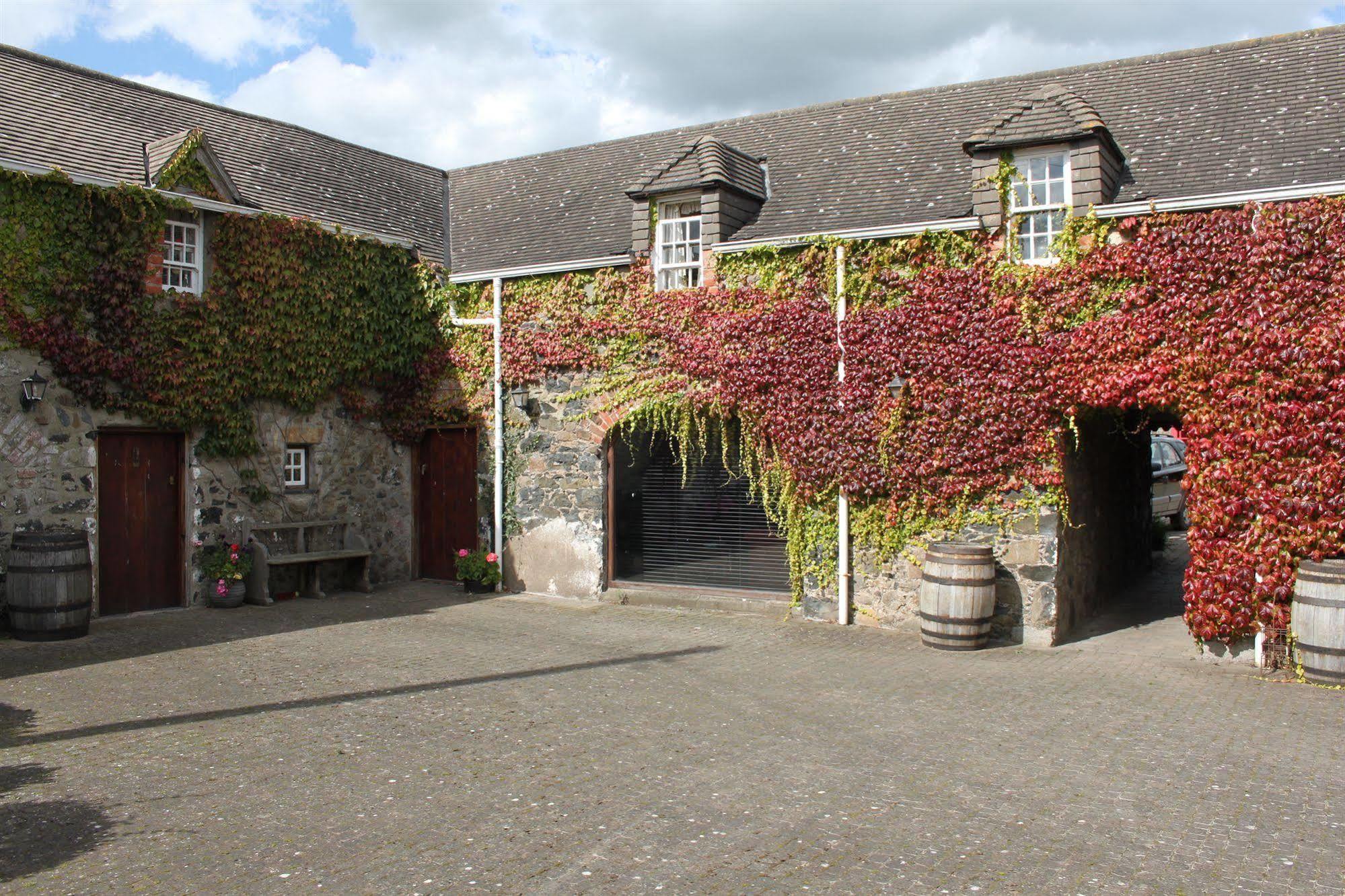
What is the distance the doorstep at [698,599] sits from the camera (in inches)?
492

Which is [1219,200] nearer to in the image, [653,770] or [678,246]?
[678,246]

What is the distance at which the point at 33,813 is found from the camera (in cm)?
565

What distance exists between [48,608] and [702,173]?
8.96 meters

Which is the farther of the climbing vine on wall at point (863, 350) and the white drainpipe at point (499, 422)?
the white drainpipe at point (499, 422)

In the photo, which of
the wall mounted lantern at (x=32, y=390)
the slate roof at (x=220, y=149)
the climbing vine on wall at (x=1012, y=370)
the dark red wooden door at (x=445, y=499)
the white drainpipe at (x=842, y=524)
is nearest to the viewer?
the climbing vine on wall at (x=1012, y=370)

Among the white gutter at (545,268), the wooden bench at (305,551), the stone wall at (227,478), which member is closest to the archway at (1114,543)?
the white gutter at (545,268)

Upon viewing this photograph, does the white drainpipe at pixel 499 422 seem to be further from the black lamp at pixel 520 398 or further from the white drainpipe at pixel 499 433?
Result: the black lamp at pixel 520 398

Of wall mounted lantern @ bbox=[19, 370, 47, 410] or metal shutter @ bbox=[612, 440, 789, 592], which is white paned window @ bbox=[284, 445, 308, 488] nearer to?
wall mounted lantern @ bbox=[19, 370, 47, 410]

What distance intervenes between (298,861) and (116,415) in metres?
8.70

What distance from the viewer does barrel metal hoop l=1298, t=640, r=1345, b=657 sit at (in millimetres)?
8875

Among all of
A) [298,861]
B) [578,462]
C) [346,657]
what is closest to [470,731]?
[298,861]

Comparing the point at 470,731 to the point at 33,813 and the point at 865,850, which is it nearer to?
the point at 33,813

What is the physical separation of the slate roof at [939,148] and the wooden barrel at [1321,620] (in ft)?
13.0

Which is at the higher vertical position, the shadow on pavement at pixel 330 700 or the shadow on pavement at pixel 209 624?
the shadow on pavement at pixel 209 624
